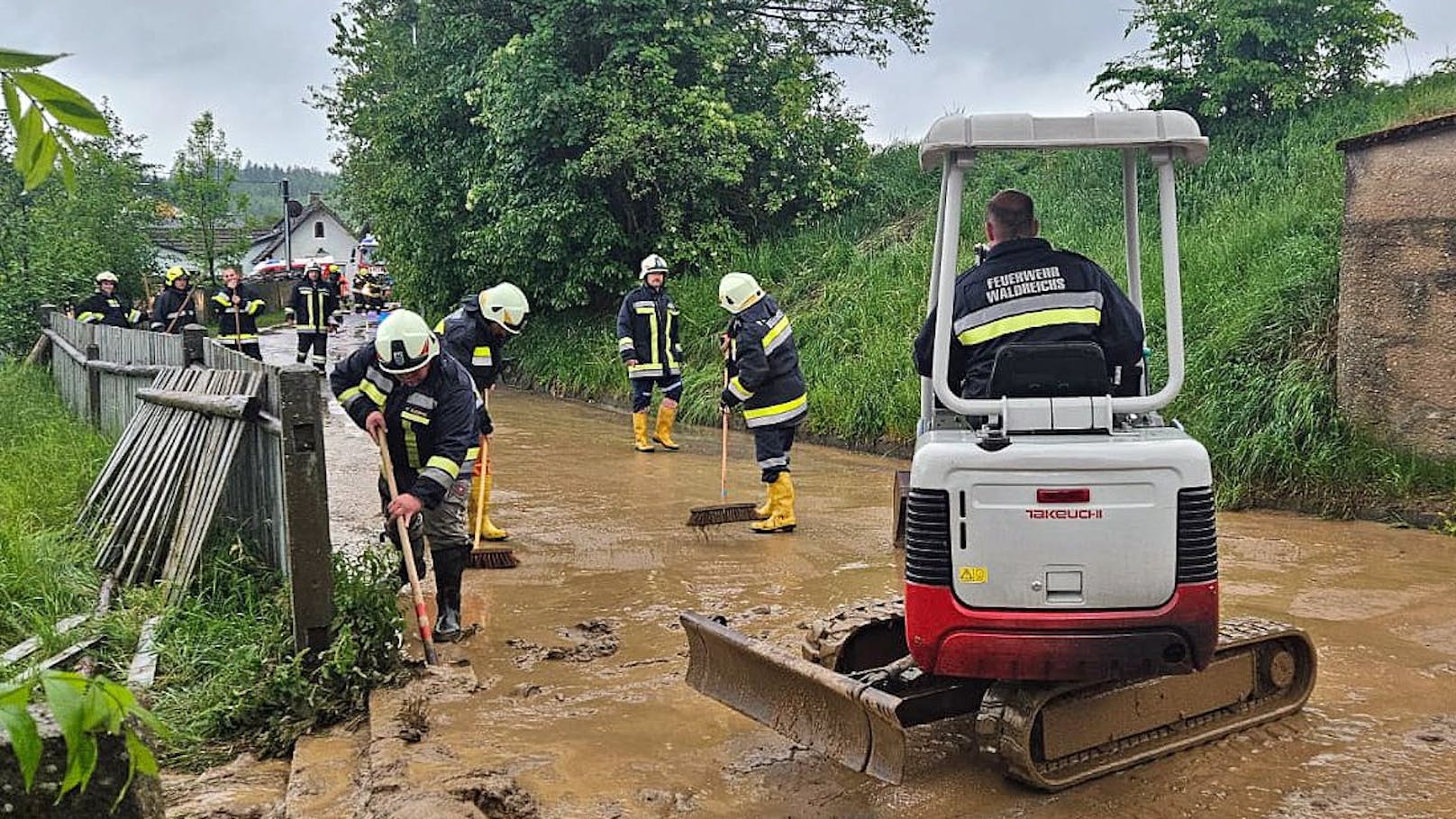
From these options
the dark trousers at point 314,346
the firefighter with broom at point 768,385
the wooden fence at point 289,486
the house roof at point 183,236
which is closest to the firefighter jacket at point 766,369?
the firefighter with broom at point 768,385

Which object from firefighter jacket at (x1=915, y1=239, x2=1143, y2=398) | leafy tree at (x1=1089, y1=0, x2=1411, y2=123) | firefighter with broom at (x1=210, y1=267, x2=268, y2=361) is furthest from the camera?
firefighter with broom at (x1=210, y1=267, x2=268, y2=361)

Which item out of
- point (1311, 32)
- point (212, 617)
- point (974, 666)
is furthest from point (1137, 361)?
point (1311, 32)

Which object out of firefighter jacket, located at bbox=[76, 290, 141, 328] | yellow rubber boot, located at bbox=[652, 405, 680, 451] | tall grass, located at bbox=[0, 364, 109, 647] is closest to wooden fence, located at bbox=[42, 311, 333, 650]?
tall grass, located at bbox=[0, 364, 109, 647]

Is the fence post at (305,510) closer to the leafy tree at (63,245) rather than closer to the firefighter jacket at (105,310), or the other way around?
the leafy tree at (63,245)

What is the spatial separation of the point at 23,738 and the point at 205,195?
40.1 meters

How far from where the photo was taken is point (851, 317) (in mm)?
16016

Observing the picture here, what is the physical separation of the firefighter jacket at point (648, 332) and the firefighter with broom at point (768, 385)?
145 inches

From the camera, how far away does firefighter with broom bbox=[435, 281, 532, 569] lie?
819 centimetres

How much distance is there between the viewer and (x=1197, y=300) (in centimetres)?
1180

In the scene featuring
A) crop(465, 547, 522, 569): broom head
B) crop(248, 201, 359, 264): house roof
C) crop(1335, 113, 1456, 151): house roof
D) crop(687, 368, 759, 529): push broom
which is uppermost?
crop(248, 201, 359, 264): house roof

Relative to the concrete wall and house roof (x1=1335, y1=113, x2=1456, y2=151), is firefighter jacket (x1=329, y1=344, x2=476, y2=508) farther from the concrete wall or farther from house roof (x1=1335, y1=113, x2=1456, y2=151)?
house roof (x1=1335, y1=113, x2=1456, y2=151)

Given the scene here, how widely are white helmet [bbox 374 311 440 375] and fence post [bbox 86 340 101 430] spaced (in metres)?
7.45

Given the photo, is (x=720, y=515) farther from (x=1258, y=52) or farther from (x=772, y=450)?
(x=1258, y=52)

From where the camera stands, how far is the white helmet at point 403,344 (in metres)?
5.93
